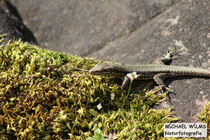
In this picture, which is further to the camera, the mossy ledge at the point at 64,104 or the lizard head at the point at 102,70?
the lizard head at the point at 102,70

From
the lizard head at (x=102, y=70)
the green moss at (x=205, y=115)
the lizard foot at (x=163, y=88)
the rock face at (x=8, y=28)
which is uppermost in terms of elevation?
the rock face at (x=8, y=28)

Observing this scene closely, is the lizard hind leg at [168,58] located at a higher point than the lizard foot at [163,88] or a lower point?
higher

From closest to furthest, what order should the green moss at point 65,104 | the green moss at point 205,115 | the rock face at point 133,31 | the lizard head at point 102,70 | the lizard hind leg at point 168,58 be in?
the green moss at point 65,104 < the green moss at point 205,115 < the lizard head at point 102,70 < the rock face at point 133,31 < the lizard hind leg at point 168,58

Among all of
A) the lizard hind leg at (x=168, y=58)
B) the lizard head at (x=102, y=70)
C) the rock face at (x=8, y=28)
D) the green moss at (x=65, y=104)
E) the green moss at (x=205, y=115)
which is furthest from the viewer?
the rock face at (x=8, y=28)

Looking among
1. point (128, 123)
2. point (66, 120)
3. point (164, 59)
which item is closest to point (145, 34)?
point (164, 59)

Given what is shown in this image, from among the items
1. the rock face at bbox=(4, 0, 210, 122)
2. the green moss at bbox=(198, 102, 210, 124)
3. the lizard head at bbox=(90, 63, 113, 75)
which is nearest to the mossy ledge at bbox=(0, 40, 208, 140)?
the lizard head at bbox=(90, 63, 113, 75)

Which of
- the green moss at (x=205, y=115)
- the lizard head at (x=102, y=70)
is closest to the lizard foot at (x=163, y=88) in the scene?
the green moss at (x=205, y=115)

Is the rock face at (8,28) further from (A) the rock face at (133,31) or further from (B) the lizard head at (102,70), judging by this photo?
(B) the lizard head at (102,70)

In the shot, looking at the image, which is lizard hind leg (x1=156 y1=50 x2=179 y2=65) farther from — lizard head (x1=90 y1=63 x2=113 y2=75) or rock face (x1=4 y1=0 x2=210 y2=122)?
lizard head (x1=90 y1=63 x2=113 y2=75)
